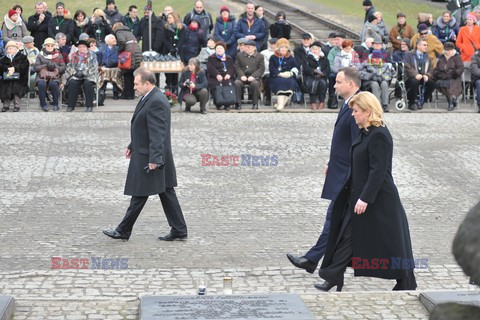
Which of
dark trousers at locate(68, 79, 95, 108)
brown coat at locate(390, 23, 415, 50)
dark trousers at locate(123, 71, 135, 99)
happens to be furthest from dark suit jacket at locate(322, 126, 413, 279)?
brown coat at locate(390, 23, 415, 50)

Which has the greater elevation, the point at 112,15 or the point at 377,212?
the point at 112,15

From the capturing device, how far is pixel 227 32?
24516 mm

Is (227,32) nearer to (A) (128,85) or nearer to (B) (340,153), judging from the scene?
(A) (128,85)

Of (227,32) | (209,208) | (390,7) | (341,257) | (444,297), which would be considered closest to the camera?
(444,297)

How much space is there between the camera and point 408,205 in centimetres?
1379

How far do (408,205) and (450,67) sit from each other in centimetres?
986

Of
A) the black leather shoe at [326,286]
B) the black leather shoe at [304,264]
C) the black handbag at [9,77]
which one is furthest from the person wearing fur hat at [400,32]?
the black leather shoe at [326,286]

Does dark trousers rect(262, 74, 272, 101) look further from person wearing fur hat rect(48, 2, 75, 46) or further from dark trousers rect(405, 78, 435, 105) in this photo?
person wearing fur hat rect(48, 2, 75, 46)

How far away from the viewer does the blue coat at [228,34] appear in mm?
24328

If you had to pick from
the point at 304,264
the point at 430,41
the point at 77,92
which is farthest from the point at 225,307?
the point at 430,41

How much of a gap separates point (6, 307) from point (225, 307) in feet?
5.35

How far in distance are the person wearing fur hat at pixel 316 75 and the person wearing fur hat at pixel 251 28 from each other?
7.12ft

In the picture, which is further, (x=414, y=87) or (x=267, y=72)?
(x=267, y=72)

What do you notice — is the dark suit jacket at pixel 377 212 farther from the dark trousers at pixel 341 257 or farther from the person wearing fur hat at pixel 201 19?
the person wearing fur hat at pixel 201 19
